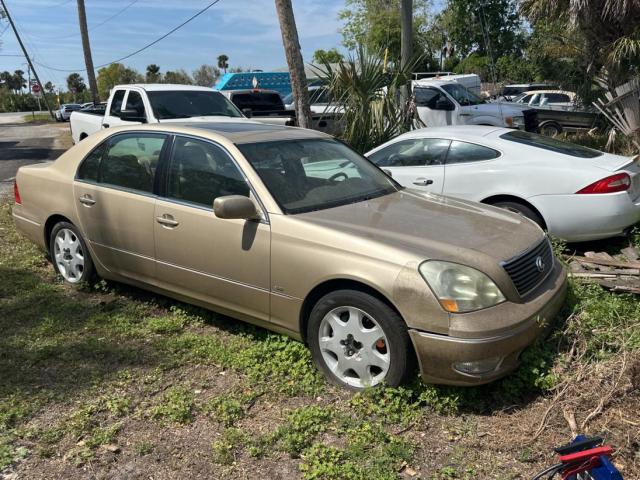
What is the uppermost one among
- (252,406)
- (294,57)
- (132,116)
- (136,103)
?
(294,57)

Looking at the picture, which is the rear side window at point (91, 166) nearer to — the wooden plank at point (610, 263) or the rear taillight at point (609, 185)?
the wooden plank at point (610, 263)

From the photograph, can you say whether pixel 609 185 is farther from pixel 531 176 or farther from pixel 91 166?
pixel 91 166

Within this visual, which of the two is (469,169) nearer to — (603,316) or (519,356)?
(603,316)

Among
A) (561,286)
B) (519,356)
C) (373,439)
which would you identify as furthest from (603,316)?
(373,439)

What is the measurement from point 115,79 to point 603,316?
81707 millimetres

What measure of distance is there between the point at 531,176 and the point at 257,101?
9.39m

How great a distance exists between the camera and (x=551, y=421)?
3156 mm

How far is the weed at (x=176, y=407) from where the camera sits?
334cm

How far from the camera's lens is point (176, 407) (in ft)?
11.2

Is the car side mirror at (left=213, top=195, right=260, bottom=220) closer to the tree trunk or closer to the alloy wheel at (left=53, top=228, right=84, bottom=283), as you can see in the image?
the alloy wheel at (left=53, top=228, right=84, bottom=283)

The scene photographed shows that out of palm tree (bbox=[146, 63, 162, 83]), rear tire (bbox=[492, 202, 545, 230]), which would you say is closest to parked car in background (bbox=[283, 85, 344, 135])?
rear tire (bbox=[492, 202, 545, 230])

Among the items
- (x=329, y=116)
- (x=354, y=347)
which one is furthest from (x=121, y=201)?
(x=329, y=116)

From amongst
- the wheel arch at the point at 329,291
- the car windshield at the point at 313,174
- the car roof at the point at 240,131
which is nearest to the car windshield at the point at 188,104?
the car roof at the point at 240,131

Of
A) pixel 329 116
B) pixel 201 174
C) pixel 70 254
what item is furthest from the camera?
pixel 329 116
